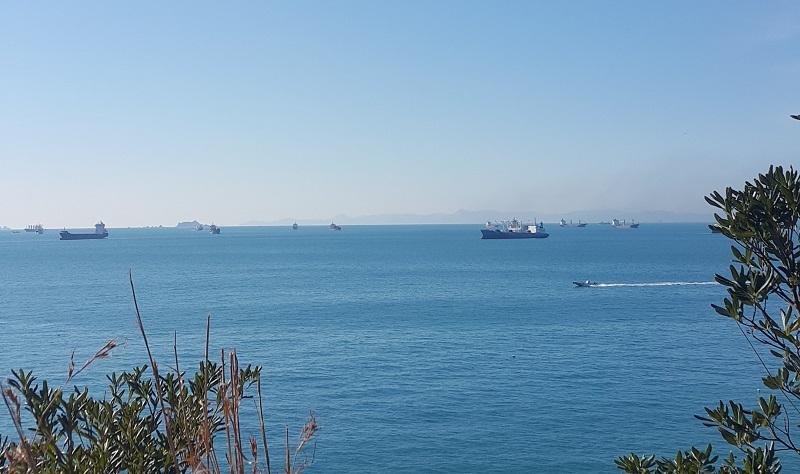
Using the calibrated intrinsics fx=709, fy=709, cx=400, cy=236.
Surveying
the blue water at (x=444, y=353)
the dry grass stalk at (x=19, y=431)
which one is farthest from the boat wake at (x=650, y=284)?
the dry grass stalk at (x=19, y=431)

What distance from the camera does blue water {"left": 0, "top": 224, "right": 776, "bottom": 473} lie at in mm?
28250

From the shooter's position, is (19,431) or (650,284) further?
(650,284)

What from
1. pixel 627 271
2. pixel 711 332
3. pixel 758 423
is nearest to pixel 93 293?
pixel 711 332

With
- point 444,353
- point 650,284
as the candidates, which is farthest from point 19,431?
point 650,284

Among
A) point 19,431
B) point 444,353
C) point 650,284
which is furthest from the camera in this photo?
point 650,284

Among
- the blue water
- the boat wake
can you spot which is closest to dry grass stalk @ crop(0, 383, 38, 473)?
the blue water

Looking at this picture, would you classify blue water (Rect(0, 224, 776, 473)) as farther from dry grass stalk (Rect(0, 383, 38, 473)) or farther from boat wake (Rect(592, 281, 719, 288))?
dry grass stalk (Rect(0, 383, 38, 473))

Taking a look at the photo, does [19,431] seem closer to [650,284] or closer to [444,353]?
[444,353]

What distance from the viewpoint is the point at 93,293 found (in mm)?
77750

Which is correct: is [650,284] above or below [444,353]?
above

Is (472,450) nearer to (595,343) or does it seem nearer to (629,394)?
(629,394)

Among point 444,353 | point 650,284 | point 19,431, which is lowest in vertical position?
point 444,353

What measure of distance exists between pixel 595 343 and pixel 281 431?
25.3 metres

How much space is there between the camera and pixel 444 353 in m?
44.8
